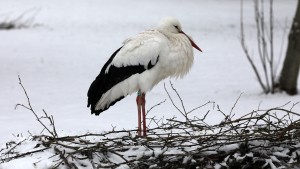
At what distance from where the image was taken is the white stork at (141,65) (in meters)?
5.82

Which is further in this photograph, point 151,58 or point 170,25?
point 170,25

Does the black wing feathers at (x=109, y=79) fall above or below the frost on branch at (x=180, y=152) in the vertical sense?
above

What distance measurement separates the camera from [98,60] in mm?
14680

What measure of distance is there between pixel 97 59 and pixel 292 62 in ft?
17.7

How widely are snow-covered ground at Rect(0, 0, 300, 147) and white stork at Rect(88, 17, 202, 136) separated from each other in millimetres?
678

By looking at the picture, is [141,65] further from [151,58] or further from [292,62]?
[292,62]

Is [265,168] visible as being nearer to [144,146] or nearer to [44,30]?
[144,146]

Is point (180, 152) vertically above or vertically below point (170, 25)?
below

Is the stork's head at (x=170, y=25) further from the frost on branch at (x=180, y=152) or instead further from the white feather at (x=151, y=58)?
the frost on branch at (x=180, y=152)

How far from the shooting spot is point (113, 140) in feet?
14.4

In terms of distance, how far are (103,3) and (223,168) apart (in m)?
21.5

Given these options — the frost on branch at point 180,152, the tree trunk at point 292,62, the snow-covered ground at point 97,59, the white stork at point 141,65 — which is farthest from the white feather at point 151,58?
the tree trunk at point 292,62

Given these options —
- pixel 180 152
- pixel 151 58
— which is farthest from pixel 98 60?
pixel 180 152

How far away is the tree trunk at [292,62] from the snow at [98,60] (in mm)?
177
